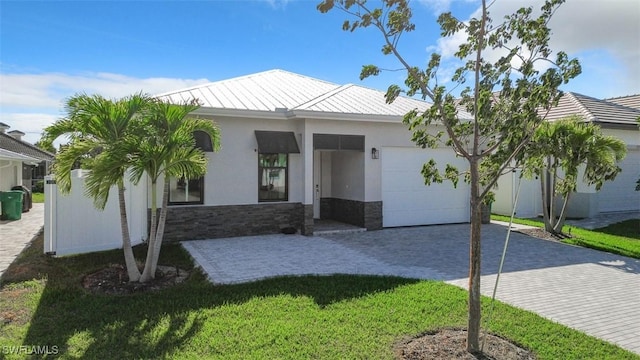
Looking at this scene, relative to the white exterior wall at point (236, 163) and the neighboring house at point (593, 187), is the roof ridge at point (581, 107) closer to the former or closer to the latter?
the neighboring house at point (593, 187)

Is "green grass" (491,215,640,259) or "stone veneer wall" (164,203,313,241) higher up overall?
"stone veneer wall" (164,203,313,241)

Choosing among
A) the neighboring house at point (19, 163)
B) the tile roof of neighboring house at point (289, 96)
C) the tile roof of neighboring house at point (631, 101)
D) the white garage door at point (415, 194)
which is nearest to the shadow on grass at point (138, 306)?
the neighboring house at point (19, 163)

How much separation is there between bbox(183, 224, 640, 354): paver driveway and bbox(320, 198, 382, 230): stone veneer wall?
517 millimetres

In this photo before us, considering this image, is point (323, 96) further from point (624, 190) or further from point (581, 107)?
point (624, 190)

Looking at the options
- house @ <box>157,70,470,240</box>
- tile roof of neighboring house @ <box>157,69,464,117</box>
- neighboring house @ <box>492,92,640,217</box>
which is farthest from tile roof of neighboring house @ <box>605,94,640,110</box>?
tile roof of neighboring house @ <box>157,69,464,117</box>

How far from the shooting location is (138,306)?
638cm

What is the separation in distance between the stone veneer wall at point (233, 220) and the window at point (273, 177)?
0.33 m

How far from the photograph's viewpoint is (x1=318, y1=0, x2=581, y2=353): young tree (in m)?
4.57

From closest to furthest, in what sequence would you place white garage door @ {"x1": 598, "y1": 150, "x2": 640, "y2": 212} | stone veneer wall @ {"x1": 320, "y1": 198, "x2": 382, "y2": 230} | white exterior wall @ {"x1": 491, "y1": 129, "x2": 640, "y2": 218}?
stone veneer wall @ {"x1": 320, "y1": 198, "x2": 382, "y2": 230}, white exterior wall @ {"x1": 491, "y1": 129, "x2": 640, "y2": 218}, white garage door @ {"x1": 598, "y1": 150, "x2": 640, "y2": 212}

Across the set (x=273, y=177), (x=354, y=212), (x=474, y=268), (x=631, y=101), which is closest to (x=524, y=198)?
(x=354, y=212)

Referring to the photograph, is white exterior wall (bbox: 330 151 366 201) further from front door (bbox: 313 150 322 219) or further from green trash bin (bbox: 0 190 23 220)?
green trash bin (bbox: 0 190 23 220)

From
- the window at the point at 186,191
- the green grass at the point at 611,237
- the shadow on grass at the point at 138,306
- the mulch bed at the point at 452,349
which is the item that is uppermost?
the window at the point at 186,191

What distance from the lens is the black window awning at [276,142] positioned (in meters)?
12.2

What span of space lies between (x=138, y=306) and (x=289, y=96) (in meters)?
9.42
